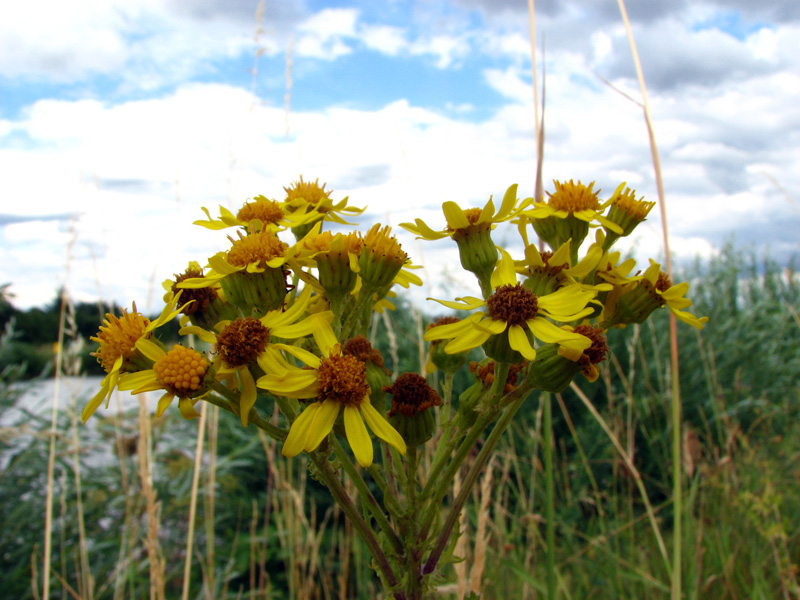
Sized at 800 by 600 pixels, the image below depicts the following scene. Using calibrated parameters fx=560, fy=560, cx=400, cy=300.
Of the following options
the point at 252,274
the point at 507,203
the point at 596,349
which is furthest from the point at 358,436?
the point at 507,203

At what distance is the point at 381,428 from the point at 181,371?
40 centimetres

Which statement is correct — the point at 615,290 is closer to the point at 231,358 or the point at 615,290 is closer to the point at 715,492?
the point at 231,358

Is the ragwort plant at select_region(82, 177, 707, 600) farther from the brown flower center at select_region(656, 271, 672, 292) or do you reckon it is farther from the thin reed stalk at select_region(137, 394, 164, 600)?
the thin reed stalk at select_region(137, 394, 164, 600)

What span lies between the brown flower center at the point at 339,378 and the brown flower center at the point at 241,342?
0.14 metres

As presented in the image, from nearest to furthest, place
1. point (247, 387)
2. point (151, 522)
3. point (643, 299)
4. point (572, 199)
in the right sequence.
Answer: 1. point (247, 387)
2. point (643, 299)
3. point (572, 199)
4. point (151, 522)

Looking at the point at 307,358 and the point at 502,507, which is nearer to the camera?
the point at 307,358

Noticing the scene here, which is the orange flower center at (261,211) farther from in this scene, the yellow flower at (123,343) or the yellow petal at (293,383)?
the yellow petal at (293,383)

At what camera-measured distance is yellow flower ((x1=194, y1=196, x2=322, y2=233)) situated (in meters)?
1.48

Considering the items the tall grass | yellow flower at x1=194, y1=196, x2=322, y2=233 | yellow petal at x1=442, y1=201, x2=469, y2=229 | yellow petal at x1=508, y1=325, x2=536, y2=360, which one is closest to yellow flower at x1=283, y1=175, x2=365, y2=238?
yellow flower at x1=194, y1=196, x2=322, y2=233

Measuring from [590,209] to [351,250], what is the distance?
0.64m

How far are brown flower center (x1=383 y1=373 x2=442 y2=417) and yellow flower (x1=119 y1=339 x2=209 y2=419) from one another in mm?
397

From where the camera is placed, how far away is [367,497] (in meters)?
1.12

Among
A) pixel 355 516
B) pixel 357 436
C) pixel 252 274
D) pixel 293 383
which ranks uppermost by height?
pixel 252 274

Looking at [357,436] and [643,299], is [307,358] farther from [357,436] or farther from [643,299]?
[643,299]
